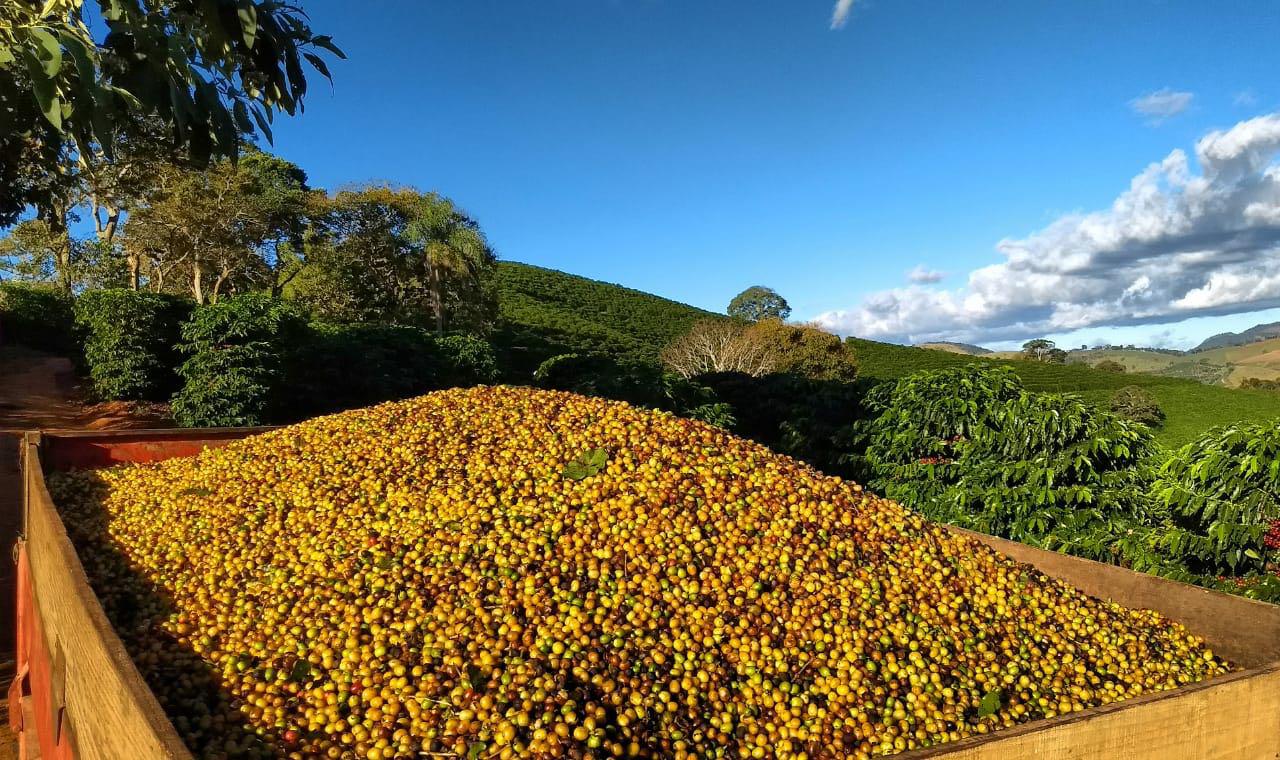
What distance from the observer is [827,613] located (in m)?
2.23

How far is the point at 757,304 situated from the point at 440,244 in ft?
88.2

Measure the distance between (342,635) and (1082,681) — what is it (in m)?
2.32

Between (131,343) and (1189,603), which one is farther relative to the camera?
(131,343)

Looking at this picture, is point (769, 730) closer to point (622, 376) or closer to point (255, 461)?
point (255, 461)

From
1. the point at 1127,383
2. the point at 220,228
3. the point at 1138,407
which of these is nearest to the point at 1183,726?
the point at 220,228

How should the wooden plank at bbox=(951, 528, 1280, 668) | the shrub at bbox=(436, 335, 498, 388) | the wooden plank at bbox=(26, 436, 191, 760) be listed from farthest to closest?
1. the shrub at bbox=(436, 335, 498, 388)
2. the wooden plank at bbox=(951, 528, 1280, 668)
3. the wooden plank at bbox=(26, 436, 191, 760)

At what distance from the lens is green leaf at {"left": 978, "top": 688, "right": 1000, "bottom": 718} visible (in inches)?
76.5

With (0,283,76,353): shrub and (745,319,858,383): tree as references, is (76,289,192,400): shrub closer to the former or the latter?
(0,283,76,353): shrub

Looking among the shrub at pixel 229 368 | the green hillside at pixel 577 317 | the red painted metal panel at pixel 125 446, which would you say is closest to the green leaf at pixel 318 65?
the red painted metal panel at pixel 125 446

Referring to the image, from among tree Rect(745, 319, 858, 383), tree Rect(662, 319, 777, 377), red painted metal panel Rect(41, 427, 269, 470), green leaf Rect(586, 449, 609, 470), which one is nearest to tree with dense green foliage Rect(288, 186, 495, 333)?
tree Rect(662, 319, 777, 377)

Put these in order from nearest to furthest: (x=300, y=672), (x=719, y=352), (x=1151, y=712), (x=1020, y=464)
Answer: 1. (x=1151, y=712)
2. (x=300, y=672)
3. (x=1020, y=464)
4. (x=719, y=352)

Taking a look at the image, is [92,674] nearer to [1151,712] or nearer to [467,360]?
[1151,712]

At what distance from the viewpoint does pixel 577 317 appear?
38.9m

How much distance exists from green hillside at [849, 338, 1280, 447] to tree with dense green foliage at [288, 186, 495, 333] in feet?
54.0
